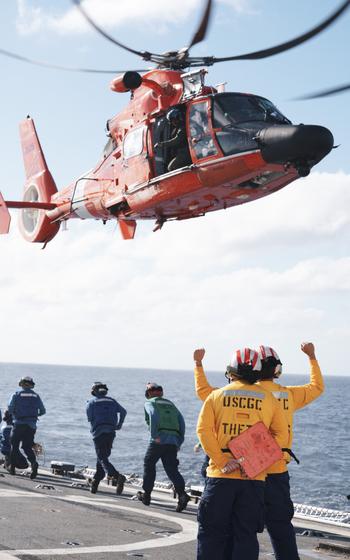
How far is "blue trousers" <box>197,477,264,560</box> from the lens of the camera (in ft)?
19.6

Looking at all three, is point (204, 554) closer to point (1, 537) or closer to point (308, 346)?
point (308, 346)

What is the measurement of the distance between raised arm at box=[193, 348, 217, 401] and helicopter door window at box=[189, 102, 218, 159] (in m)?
7.12

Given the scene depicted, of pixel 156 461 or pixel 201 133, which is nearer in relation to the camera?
pixel 156 461

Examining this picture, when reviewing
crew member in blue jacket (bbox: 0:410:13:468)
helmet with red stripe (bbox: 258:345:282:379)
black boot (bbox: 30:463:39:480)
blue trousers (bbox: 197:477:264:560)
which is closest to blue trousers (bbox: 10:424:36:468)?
black boot (bbox: 30:463:39:480)

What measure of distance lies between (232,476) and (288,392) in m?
1.36

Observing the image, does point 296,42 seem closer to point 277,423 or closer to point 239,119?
point 239,119

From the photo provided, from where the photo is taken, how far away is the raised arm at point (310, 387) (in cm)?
733

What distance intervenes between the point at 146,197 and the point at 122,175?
1157mm

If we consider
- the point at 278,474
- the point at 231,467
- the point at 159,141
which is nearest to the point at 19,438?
the point at 159,141

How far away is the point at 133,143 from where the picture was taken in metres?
15.4

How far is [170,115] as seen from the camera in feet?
46.9

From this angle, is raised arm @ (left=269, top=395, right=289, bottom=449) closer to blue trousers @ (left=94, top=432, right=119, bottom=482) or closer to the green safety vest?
the green safety vest

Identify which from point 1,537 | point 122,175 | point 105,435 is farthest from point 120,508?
point 122,175

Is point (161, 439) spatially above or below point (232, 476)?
above
